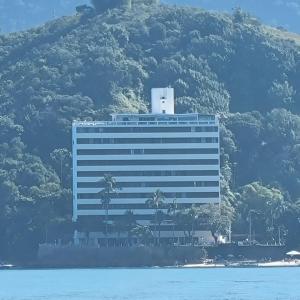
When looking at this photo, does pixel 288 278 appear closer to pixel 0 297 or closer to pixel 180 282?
pixel 180 282

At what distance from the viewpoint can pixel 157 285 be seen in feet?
530

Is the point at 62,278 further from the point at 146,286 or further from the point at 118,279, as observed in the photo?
the point at 146,286

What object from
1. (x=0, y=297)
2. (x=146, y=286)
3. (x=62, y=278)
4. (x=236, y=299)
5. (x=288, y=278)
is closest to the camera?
(x=236, y=299)

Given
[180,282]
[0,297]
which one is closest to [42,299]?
[0,297]

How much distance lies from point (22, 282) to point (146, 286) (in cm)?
2282

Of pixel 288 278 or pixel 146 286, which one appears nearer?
pixel 146 286

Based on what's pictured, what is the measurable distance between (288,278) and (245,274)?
13462mm

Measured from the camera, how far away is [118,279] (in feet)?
581

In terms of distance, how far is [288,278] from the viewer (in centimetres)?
17275

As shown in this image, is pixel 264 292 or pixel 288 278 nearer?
pixel 264 292

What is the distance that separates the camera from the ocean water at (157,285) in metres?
144

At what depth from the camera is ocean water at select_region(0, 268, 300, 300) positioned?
14450 centimetres

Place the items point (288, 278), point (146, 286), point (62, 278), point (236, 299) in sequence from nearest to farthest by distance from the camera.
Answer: point (236, 299) < point (146, 286) < point (288, 278) < point (62, 278)

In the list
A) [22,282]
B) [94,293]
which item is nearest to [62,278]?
[22,282]
